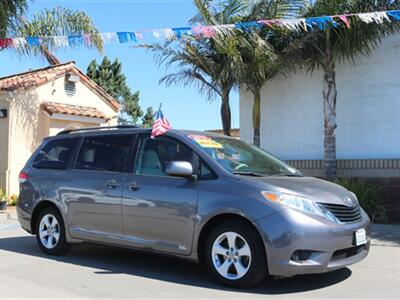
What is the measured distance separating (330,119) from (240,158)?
19.2 ft

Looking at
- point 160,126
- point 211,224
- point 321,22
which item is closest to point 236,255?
point 211,224

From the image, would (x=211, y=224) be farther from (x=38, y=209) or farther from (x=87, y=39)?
(x=87, y=39)

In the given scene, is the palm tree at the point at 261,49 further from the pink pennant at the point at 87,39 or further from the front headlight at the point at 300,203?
the front headlight at the point at 300,203

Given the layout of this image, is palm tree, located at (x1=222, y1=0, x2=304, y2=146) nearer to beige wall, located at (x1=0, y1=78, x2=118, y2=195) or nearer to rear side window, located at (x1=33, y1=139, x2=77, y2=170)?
rear side window, located at (x1=33, y1=139, x2=77, y2=170)

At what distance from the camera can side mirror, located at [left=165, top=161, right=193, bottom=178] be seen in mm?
6355

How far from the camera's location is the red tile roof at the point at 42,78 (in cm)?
1711

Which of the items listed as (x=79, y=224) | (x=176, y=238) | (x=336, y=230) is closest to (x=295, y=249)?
(x=336, y=230)

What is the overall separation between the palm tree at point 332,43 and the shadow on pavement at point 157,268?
5.73 m

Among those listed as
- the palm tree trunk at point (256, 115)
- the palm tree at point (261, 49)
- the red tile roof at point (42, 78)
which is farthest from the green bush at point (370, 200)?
the red tile roof at point (42, 78)

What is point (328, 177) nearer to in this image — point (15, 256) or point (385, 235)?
point (385, 235)

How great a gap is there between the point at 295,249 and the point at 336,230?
51cm

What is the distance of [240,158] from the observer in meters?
6.84

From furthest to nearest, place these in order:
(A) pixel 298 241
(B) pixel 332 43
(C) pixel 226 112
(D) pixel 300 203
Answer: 1. (C) pixel 226 112
2. (B) pixel 332 43
3. (D) pixel 300 203
4. (A) pixel 298 241

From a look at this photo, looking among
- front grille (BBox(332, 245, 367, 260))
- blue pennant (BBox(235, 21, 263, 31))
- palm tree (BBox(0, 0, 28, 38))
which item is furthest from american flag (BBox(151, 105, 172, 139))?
palm tree (BBox(0, 0, 28, 38))
